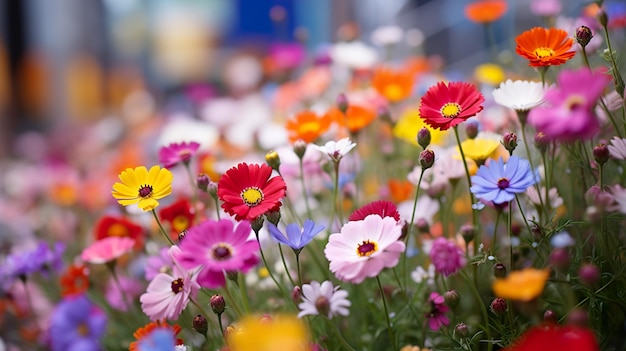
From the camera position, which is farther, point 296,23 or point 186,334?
point 296,23

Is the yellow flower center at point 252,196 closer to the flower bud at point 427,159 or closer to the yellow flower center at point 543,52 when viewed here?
the flower bud at point 427,159

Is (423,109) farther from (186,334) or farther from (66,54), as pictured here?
(66,54)

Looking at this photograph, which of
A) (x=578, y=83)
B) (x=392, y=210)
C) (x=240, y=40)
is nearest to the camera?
(x=578, y=83)

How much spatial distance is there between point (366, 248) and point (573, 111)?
0.57 ft

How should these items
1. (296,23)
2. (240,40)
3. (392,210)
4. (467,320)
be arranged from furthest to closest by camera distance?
1. (240,40)
2. (296,23)
3. (467,320)
4. (392,210)

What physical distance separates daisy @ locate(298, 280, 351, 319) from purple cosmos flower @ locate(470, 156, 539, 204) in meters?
0.13

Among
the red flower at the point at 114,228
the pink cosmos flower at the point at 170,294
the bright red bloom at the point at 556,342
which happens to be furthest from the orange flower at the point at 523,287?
the red flower at the point at 114,228

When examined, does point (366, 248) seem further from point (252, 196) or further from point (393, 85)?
point (393, 85)

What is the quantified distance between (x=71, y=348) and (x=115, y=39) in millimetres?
3247

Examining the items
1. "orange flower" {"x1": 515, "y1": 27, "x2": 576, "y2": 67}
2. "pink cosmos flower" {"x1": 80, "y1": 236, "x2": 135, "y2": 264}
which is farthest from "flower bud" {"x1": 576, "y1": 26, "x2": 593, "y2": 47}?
"pink cosmos flower" {"x1": 80, "y1": 236, "x2": 135, "y2": 264}

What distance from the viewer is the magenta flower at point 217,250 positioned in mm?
433

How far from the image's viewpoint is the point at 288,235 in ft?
1.66

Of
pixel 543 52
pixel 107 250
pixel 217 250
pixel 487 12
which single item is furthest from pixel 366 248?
pixel 487 12

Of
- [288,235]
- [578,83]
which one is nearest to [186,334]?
[288,235]
